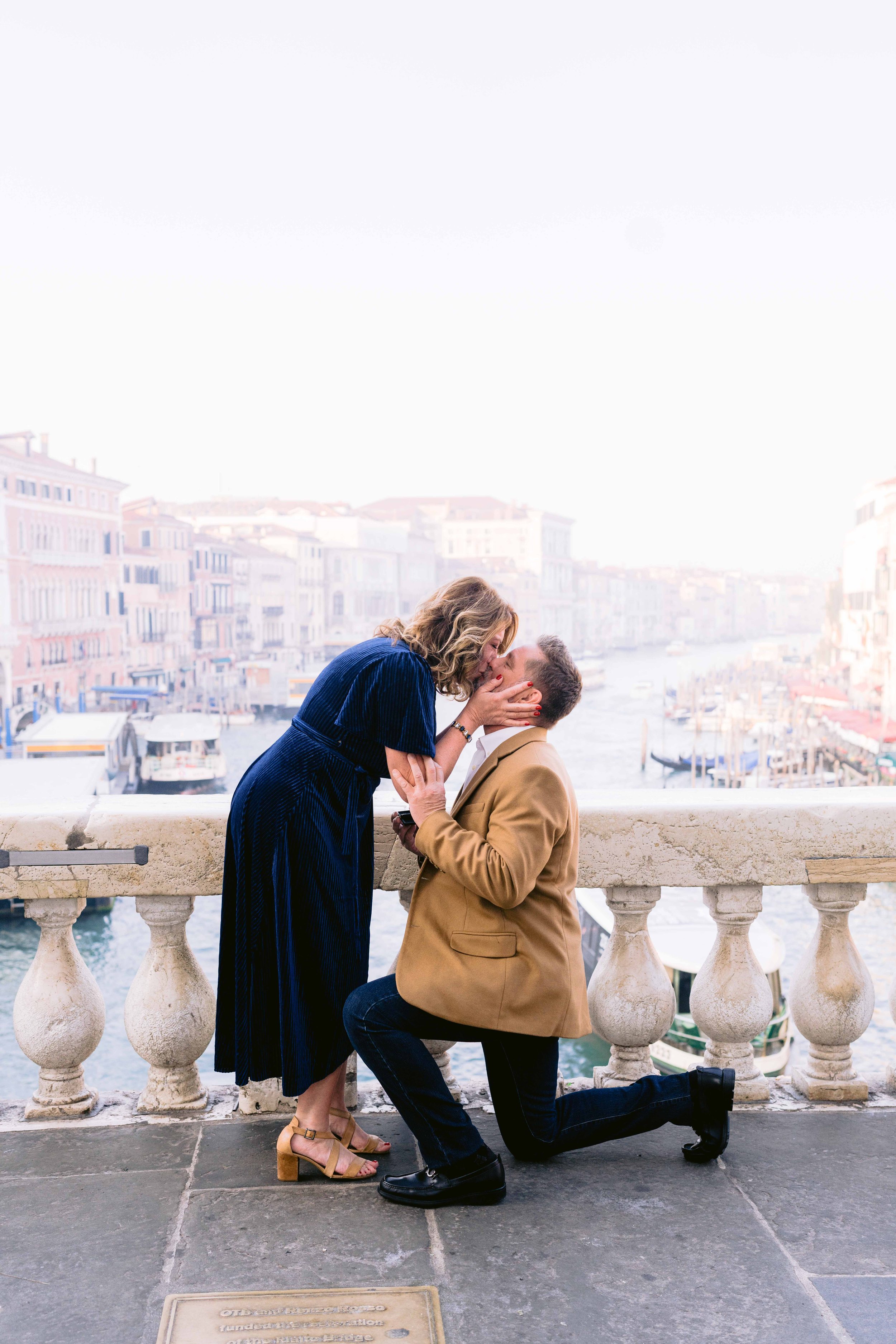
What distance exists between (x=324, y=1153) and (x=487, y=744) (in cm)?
67

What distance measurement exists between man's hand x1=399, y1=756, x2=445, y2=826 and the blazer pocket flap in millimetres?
183

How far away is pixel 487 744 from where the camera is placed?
5.85ft

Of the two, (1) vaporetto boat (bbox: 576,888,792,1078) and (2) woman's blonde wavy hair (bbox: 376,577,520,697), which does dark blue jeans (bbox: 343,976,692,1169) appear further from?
(1) vaporetto boat (bbox: 576,888,792,1078)

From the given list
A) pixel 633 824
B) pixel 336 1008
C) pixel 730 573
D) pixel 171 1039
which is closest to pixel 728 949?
pixel 633 824

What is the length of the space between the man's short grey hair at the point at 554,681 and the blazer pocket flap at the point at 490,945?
316 mm

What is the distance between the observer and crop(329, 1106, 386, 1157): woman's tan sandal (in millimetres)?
1877

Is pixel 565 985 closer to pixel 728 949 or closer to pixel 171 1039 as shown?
pixel 728 949

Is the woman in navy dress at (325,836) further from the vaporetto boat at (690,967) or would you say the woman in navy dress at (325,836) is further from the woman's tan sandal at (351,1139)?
the vaporetto boat at (690,967)

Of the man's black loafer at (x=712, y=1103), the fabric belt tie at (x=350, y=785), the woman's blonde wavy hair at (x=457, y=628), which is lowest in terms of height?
the man's black loafer at (x=712, y=1103)

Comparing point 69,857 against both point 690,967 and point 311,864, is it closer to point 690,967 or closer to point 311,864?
point 311,864

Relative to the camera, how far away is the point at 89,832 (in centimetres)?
199

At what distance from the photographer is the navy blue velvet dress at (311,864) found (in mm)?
1749

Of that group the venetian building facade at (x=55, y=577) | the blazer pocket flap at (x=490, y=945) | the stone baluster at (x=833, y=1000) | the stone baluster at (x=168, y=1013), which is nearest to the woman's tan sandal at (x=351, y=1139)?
the stone baluster at (x=168, y=1013)

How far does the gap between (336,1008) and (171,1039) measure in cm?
36
